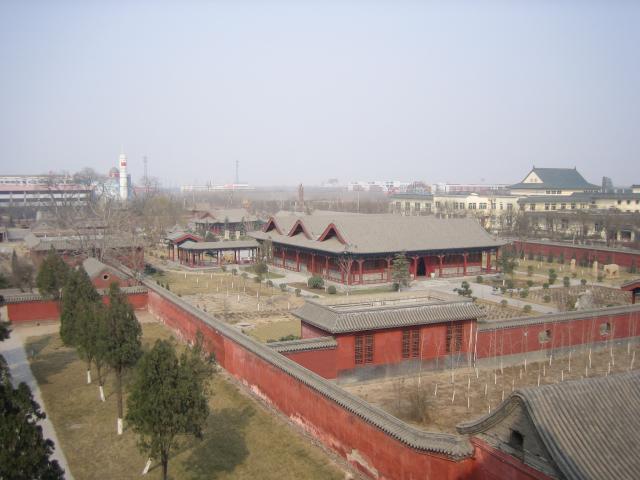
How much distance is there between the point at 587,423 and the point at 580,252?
40799mm

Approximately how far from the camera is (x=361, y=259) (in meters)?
37.2

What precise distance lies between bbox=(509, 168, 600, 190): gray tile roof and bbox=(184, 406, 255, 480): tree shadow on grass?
77.8 metres

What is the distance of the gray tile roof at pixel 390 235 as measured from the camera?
38.1 meters

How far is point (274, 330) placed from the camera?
25.3 meters

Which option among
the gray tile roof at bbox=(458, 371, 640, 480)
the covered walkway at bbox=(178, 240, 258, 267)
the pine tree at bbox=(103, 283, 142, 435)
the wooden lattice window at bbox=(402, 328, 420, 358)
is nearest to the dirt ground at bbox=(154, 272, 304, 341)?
the covered walkway at bbox=(178, 240, 258, 267)

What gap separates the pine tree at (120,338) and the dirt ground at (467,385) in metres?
6.54

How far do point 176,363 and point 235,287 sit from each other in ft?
83.7

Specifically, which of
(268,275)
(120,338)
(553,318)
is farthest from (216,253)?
(120,338)

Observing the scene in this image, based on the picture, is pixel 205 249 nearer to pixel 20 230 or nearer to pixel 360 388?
pixel 360 388

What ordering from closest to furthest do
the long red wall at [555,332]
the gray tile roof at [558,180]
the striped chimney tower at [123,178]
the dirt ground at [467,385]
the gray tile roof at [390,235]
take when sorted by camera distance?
the dirt ground at [467,385], the long red wall at [555,332], the gray tile roof at [390,235], the gray tile roof at [558,180], the striped chimney tower at [123,178]

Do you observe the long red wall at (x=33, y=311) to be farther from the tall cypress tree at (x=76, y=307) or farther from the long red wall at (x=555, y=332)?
the long red wall at (x=555, y=332)

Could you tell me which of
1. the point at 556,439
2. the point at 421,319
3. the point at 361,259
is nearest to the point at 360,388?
the point at 421,319

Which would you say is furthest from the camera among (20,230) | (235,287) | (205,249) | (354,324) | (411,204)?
(411,204)

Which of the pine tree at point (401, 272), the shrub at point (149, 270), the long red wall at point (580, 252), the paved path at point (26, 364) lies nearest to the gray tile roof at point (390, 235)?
the pine tree at point (401, 272)
